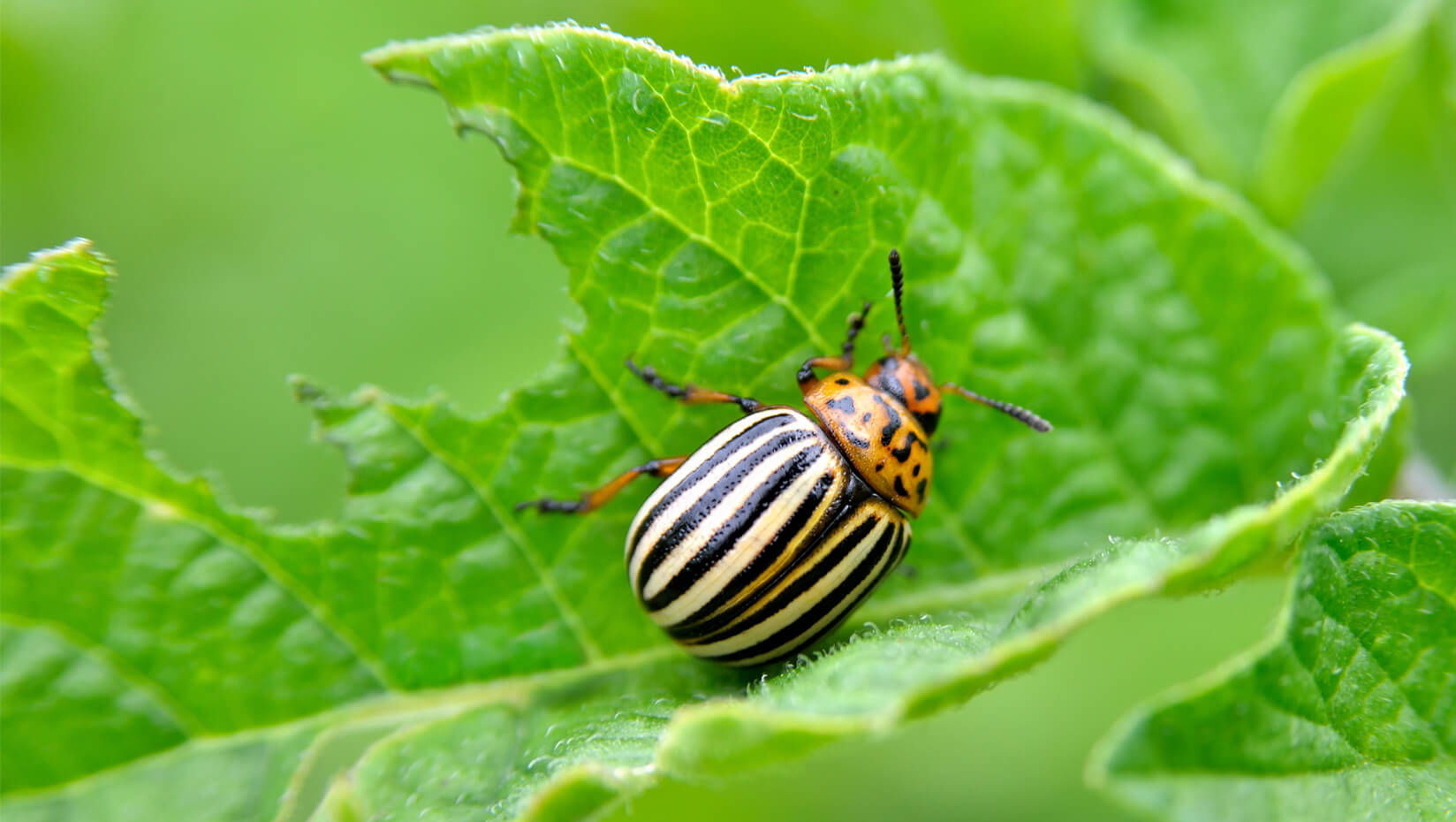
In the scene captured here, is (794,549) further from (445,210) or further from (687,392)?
(445,210)

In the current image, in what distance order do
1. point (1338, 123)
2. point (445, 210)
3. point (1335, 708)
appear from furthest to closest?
point (445, 210) → point (1338, 123) → point (1335, 708)

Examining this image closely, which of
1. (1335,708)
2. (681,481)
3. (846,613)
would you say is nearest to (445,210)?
(681,481)

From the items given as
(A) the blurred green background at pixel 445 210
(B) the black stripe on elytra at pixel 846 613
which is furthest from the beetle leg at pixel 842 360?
(A) the blurred green background at pixel 445 210

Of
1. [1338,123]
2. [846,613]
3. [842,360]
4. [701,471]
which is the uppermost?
[1338,123]

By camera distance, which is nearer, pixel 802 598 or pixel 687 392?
pixel 802 598

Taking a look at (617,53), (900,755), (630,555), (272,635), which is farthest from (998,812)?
(617,53)

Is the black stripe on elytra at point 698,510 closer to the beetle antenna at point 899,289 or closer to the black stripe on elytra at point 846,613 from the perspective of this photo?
the black stripe on elytra at point 846,613

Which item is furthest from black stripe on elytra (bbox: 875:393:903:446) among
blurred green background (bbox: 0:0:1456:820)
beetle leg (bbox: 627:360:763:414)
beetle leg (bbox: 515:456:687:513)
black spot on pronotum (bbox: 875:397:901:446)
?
blurred green background (bbox: 0:0:1456:820)
